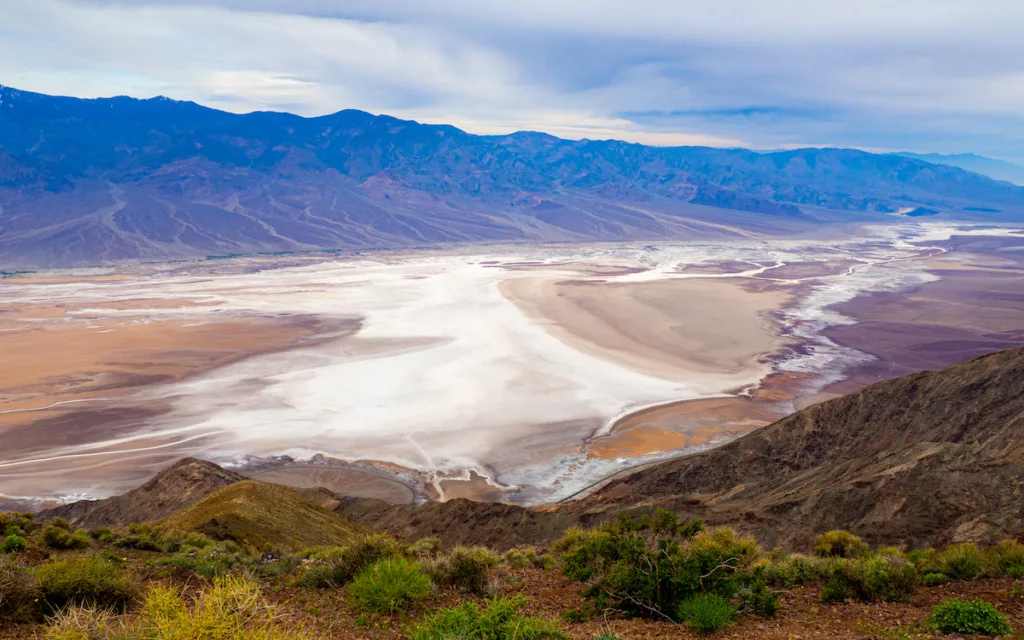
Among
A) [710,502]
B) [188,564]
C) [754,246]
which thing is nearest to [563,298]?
[710,502]

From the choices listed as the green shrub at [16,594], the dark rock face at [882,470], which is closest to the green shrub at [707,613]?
the green shrub at [16,594]

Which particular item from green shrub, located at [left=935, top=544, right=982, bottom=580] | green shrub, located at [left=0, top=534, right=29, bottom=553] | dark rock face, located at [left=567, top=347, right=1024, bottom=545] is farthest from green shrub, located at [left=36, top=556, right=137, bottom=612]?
dark rock face, located at [left=567, top=347, right=1024, bottom=545]

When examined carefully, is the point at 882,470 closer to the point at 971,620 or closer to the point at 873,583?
the point at 873,583

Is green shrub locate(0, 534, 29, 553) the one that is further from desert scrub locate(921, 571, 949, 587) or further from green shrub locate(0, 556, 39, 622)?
desert scrub locate(921, 571, 949, 587)

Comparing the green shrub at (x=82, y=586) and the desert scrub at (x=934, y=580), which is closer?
the green shrub at (x=82, y=586)

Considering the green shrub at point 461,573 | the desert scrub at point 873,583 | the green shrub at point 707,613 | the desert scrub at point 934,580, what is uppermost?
the green shrub at point 707,613

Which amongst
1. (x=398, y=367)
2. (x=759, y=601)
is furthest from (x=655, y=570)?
(x=398, y=367)

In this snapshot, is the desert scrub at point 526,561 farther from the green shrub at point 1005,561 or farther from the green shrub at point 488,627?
the green shrub at point 1005,561

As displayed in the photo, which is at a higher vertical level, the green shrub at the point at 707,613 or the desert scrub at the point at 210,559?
the green shrub at the point at 707,613
